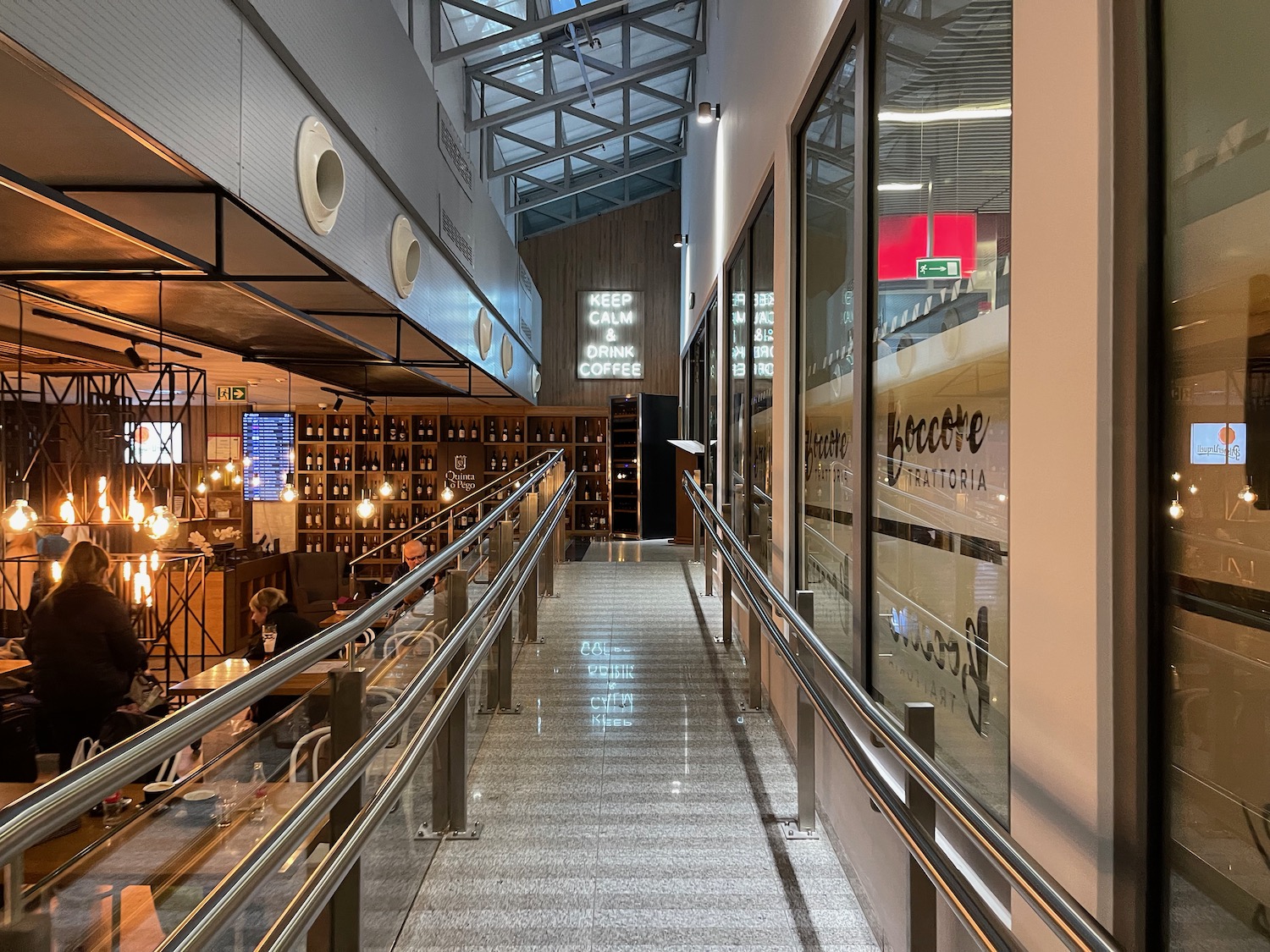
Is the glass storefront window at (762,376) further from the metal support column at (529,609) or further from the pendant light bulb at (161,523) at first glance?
the pendant light bulb at (161,523)

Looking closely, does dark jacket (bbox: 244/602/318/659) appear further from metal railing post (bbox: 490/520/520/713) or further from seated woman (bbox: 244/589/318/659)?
metal railing post (bbox: 490/520/520/713)

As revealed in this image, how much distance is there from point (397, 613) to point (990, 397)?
164 cm

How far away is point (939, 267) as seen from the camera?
2039 millimetres

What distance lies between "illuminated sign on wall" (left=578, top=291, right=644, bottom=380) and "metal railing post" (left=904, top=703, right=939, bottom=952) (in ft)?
44.2

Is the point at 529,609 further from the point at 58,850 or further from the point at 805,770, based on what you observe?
the point at 58,850

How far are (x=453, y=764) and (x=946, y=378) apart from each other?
1.84 metres

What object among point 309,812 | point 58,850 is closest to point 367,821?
point 309,812

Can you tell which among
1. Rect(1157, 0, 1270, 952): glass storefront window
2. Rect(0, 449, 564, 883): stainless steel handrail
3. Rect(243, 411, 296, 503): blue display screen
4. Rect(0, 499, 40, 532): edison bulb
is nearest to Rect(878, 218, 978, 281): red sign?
Rect(1157, 0, 1270, 952): glass storefront window

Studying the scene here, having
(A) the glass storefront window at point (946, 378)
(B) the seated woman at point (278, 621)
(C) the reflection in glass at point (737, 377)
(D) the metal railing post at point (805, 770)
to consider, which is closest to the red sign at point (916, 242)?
(A) the glass storefront window at point (946, 378)

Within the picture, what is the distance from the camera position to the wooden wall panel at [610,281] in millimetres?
14859

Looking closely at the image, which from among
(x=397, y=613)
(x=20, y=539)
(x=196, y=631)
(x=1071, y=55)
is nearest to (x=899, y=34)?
(x=1071, y=55)

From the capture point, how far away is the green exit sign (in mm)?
1941

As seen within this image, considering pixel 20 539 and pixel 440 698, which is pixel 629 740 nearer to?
pixel 440 698

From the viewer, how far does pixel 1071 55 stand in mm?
1294
